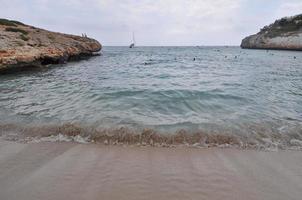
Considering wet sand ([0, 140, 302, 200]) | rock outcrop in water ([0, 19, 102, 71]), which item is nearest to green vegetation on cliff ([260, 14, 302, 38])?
rock outcrop in water ([0, 19, 102, 71])

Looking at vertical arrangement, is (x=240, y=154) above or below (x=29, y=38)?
below

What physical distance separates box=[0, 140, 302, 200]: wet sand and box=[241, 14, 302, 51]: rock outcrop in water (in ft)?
242

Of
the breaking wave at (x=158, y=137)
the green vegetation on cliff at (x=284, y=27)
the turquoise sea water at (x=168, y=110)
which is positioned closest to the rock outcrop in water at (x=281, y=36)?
the green vegetation on cliff at (x=284, y=27)

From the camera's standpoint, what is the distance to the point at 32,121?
7.74 m

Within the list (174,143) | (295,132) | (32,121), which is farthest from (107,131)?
(295,132)

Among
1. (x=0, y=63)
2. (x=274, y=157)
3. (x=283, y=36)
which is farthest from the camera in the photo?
(x=283, y=36)

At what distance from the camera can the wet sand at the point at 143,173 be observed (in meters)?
3.96

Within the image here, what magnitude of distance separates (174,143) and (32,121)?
414 cm

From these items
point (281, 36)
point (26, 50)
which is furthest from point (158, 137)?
point (281, 36)

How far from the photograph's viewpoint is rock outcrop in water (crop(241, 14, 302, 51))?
72.2 meters

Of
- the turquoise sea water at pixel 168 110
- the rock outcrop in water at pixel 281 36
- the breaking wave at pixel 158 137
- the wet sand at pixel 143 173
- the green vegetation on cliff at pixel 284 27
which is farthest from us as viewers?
the green vegetation on cliff at pixel 284 27

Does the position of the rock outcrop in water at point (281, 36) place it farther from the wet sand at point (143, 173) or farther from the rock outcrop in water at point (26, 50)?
the wet sand at point (143, 173)

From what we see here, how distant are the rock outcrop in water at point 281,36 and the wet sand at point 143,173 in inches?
2902

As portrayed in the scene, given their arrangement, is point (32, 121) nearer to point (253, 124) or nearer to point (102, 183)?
point (102, 183)
